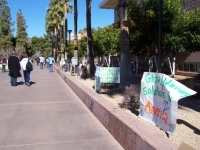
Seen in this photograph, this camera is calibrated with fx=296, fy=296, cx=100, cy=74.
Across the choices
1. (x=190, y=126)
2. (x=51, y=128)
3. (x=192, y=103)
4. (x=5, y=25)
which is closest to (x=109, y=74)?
(x=192, y=103)

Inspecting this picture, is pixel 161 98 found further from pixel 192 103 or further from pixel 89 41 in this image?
pixel 89 41

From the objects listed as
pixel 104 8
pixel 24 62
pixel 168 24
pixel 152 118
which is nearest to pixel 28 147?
pixel 152 118

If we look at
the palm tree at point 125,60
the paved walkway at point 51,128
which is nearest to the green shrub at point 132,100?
the paved walkway at point 51,128

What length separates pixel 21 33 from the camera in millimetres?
99188

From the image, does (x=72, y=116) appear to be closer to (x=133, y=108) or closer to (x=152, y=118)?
(x=133, y=108)

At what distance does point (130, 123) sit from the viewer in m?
5.03

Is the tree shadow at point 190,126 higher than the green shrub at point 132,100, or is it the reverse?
the green shrub at point 132,100

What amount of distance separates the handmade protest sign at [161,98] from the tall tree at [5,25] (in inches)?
3308

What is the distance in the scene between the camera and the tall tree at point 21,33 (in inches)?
3858

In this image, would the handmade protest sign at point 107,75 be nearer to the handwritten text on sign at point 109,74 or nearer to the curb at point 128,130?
the handwritten text on sign at point 109,74

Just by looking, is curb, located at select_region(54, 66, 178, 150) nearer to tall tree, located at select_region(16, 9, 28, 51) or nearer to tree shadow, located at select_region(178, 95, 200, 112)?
tree shadow, located at select_region(178, 95, 200, 112)

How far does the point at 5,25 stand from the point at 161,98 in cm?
9062

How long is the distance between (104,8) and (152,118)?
3693 centimetres

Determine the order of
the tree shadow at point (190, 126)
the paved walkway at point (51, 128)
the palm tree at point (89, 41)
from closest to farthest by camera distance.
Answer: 1. the tree shadow at point (190, 126)
2. the paved walkway at point (51, 128)
3. the palm tree at point (89, 41)
